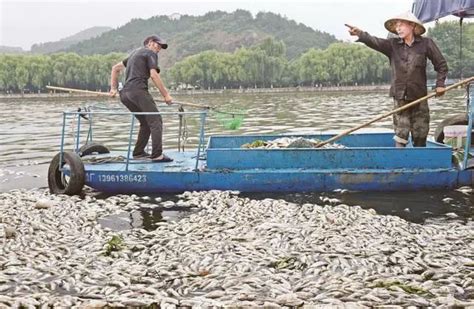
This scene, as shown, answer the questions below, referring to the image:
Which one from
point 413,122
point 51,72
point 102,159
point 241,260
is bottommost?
point 241,260

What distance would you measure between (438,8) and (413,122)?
3.02 meters

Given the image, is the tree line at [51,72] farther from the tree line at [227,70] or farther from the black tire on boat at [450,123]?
the black tire on boat at [450,123]

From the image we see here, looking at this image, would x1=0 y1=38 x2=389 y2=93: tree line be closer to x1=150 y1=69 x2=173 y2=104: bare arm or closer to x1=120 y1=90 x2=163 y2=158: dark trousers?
x1=120 y1=90 x2=163 y2=158: dark trousers

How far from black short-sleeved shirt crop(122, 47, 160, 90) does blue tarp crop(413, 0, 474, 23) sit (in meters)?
6.64

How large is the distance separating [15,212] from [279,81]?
14816 centimetres

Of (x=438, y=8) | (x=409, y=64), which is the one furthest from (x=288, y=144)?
(x=438, y=8)

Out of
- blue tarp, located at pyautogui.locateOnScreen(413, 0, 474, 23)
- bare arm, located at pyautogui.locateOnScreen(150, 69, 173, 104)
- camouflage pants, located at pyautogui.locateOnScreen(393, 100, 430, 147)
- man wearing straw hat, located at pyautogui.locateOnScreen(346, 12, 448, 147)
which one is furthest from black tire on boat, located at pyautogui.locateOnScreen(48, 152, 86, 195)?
blue tarp, located at pyautogui.locateOnScreen(413, 0, 474, 23)

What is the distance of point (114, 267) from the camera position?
23.5ft

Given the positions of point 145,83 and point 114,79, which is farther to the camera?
point 114,79

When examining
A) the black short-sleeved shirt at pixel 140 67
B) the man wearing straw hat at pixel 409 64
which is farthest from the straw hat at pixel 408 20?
the black short-sleeved shirt at pixel 140 67

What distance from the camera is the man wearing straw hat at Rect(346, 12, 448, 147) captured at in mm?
11391

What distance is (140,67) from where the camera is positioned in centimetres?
1227

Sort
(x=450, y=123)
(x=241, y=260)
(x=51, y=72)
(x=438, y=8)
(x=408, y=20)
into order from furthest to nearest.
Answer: (x=51, y=72) → (x=450, y=123) → (x=438, y=8) → (x=408, y=20) → (x=241, y=260)

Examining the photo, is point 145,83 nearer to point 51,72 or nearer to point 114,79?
point 114,79
